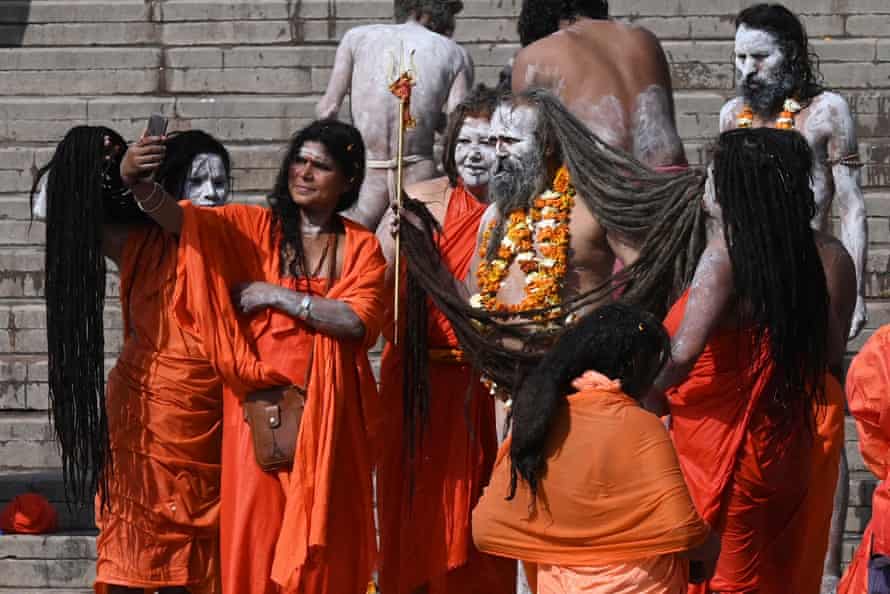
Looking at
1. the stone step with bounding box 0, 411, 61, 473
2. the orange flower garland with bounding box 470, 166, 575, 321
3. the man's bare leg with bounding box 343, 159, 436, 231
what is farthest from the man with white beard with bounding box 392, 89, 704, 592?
the stone step with bounding box 0, 411, 61, 473

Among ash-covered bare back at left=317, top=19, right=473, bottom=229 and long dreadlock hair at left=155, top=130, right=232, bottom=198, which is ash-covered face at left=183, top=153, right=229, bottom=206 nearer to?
long dreadlock hair at left=155, top=130, right=232, bottom=198

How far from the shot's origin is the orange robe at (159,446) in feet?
27.6

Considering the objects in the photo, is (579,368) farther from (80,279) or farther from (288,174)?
(80,279)

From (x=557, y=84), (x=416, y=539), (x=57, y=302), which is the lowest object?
(x=416, y=539)

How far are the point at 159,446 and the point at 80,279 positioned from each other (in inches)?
25.3

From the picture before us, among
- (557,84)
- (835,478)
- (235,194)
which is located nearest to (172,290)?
(557,84)

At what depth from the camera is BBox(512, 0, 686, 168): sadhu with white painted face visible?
8.84 m

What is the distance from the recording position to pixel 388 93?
1045 centimetres

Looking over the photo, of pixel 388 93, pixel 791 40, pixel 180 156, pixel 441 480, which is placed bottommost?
pixel 441 480

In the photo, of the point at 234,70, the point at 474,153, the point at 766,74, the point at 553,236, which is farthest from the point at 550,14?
the point at 234,70

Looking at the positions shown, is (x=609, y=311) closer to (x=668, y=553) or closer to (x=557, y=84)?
(x=668, y=553)

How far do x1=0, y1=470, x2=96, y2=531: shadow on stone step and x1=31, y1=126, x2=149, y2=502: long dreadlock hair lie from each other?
152 cm

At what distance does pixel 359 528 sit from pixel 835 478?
1.62m

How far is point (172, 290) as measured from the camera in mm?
8406
